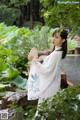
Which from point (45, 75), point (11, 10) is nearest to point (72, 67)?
point (45, 75)

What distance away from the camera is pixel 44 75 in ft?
16.5

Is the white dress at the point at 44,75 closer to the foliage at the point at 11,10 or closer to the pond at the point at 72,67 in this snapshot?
the pond at the point at 72,67

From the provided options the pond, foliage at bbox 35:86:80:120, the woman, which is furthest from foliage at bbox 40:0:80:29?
the pond

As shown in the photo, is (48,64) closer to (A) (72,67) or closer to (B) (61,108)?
(B) (61,108)

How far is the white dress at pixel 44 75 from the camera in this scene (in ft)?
16.4

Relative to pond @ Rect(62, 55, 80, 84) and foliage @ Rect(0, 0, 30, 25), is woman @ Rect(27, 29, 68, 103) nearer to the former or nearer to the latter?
pond @ Rect(62, 55, 80, 84)

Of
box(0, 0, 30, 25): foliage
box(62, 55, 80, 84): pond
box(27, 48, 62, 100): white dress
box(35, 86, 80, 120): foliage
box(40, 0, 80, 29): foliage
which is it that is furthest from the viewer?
box(0, 0, 30, 25): foliage

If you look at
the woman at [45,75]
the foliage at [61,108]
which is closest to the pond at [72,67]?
the woman at [45,75]

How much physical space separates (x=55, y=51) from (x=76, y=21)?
423 mm

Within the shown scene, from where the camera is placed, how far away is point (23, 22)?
1575 inches

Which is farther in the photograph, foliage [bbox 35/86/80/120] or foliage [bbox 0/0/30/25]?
foliage [bbox 0/0/30/25]

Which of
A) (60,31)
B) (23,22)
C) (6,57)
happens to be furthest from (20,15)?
(60,31)

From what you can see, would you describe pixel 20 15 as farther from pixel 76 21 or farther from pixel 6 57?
pixel 76 21

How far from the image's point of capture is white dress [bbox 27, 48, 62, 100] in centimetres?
500
